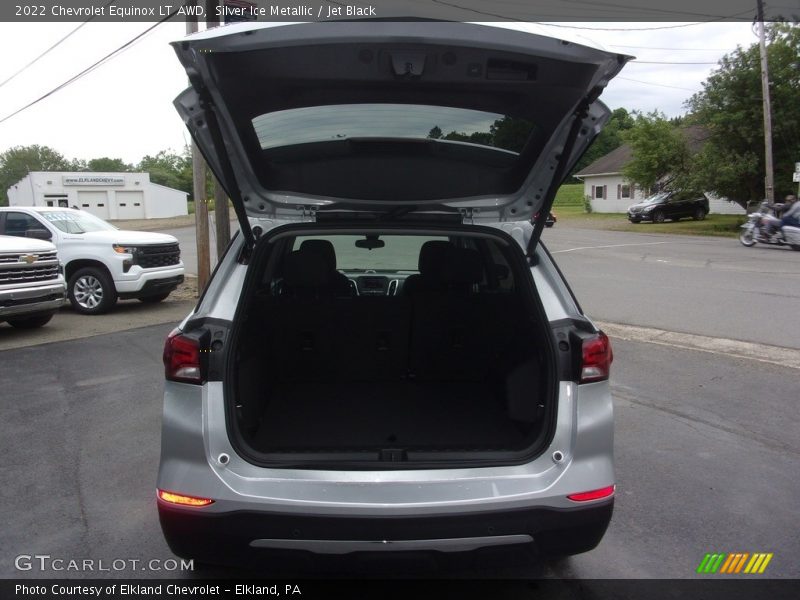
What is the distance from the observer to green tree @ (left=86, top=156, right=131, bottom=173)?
117m

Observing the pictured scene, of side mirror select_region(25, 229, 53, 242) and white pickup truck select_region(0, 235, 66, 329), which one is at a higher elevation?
side mirror select_region(25, 229, 53, 242)

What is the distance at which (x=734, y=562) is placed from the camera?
319 centimetres

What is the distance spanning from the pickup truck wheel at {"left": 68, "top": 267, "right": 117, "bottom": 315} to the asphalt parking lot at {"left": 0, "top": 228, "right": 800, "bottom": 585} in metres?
1.24

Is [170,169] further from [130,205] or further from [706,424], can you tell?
[706,424]

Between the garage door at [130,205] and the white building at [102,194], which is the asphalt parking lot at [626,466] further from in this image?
the garage door at [130,205]

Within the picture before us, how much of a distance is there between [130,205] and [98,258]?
5888cm

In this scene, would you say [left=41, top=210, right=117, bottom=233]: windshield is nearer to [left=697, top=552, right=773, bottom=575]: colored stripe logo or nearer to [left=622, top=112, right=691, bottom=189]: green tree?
[left=697, top=552, right=773, bottom=575]: colored stripe logo

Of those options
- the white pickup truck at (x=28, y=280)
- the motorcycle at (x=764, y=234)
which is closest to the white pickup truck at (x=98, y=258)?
the white pickup truck at (x=28, y=280)

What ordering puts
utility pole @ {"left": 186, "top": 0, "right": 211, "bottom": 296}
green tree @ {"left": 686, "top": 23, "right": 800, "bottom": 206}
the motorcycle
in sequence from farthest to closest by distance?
green tree @ {"left": 686, "top": 23, "right": 800, "bottom": 206}, the motorcycle, utility pole @ {"left": 186, "top": 0, "right": 211, "bottom": 296}

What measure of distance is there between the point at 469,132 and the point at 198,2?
29.1 feet

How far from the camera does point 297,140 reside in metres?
3.02

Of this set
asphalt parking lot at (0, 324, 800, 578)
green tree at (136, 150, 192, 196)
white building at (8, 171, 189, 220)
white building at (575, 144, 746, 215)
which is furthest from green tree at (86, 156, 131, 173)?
asphalt parking lot at (0, 324, 800, 578)

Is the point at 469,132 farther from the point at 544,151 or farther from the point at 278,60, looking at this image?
the point at 278,60

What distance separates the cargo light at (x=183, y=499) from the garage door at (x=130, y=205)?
66464 millimetres
